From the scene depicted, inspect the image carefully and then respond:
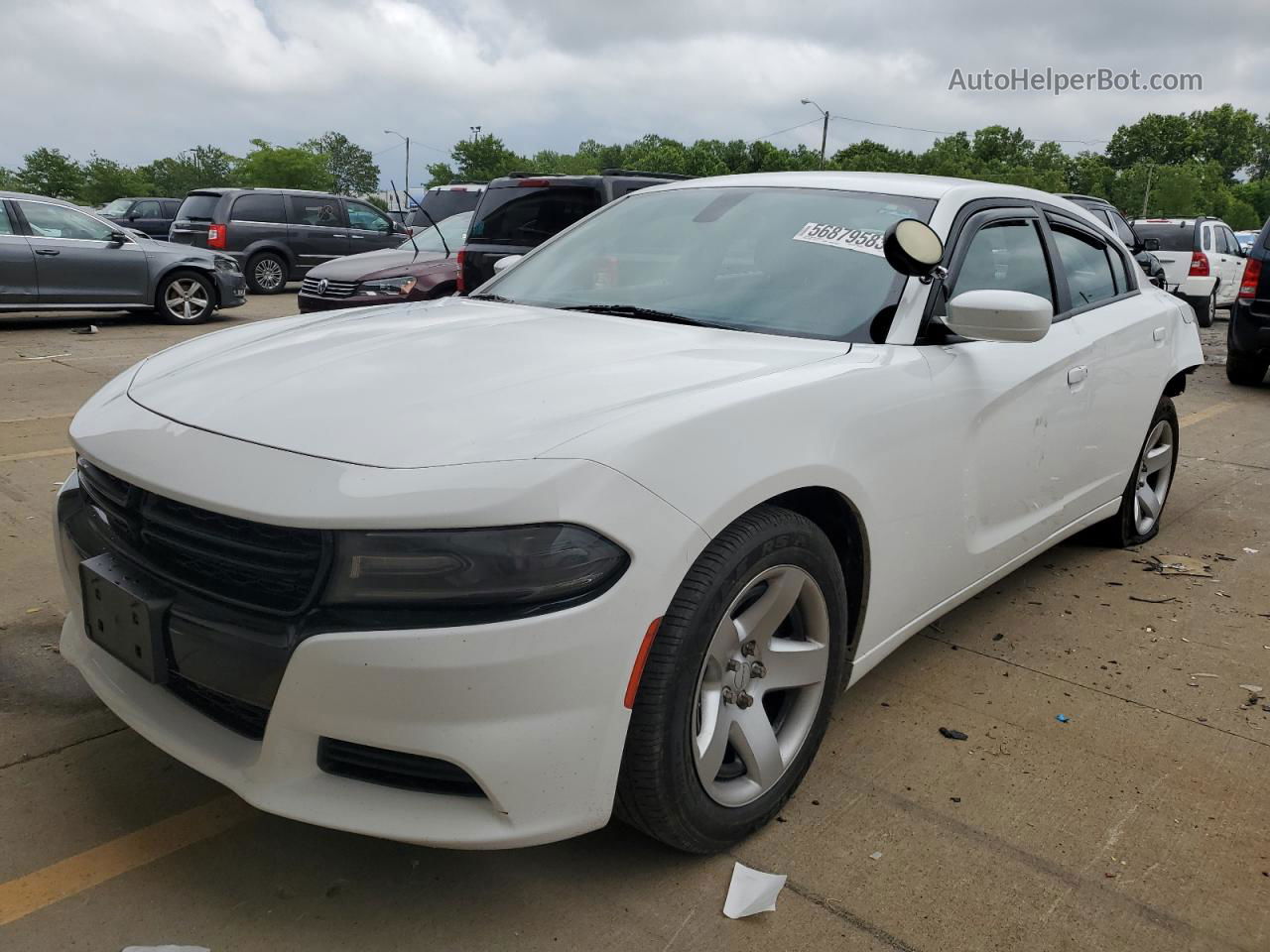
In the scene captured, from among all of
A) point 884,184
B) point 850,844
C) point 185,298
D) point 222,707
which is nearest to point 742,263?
point 884,184

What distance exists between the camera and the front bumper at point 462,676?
1822 millimetres

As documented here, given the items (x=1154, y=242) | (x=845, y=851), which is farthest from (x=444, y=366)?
(x=1154, y=242)

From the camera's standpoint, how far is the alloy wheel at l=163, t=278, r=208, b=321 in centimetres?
1242

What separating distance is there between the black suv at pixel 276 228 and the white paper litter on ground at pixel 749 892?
15630mm

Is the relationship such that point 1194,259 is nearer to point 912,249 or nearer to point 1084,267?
point 1084,267

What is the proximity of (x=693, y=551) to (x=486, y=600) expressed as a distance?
425 millimetres

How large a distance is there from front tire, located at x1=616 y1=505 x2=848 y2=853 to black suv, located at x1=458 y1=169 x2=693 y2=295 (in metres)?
6.41

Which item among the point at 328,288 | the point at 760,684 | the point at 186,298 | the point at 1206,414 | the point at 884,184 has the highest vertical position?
the point at 884,184

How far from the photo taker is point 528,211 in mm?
8695

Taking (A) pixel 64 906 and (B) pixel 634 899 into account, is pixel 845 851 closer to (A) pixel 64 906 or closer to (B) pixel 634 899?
(B) pixel 634 899

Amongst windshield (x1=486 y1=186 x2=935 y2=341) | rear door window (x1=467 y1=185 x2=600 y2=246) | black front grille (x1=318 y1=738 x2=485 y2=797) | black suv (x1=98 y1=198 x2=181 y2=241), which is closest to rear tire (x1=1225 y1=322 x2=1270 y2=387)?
rear door window (x1=467 y1=185 x2=600 y2=246)

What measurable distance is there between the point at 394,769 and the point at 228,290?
12177 mm

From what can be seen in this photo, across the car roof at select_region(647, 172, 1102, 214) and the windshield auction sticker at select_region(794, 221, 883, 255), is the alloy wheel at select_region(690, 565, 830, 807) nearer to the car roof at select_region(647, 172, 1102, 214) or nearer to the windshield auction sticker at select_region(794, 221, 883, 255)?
the windshield auction sticker at select_region(794, 221, 883, 255)

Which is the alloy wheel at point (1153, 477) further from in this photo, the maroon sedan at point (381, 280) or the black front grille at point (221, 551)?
the maroon sedan at point (381, 280)
